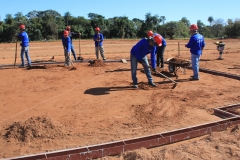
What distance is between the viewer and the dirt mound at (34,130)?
4.97 metres

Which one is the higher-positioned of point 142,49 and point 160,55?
point 142,49

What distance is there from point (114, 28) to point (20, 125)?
4023cm

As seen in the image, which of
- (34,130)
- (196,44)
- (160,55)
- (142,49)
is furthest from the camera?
(160,55)

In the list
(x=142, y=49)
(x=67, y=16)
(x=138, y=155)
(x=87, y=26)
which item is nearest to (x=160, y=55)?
(x=142, y=49)

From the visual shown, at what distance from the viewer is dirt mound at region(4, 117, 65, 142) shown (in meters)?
4.97

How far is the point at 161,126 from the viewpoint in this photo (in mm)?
5477

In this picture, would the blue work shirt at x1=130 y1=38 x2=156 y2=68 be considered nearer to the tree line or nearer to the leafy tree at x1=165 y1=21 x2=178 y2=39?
the tree line

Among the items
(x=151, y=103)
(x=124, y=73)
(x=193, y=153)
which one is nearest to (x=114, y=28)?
(x=124, y=73)

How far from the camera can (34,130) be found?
507cm

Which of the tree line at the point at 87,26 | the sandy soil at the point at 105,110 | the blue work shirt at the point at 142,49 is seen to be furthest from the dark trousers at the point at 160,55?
the tree line at the point at 87,26

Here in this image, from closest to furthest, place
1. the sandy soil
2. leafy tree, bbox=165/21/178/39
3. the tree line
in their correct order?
the sandy soil < the tree line < leafy tree, bbox=165/21/178/39

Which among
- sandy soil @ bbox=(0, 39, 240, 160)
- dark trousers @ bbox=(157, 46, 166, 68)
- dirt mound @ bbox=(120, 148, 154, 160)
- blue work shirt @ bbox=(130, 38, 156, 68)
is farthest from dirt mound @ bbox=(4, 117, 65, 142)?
dark trousers @ bbox=(157, 46, 166, 68)

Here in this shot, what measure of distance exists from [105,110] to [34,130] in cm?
186

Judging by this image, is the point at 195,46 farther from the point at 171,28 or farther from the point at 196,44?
the point at 171,28
